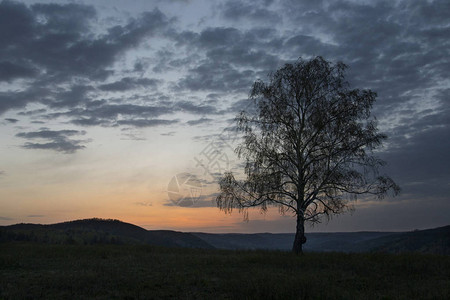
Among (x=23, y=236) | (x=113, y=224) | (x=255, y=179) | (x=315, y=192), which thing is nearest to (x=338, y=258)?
(x=315, y=192)

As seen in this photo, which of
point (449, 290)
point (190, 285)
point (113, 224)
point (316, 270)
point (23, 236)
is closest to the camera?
point (449, 290)

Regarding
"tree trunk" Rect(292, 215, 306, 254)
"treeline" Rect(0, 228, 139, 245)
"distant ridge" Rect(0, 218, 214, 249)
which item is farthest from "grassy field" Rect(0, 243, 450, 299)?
"distant ridge" Rect(0, 218, 214, 249)

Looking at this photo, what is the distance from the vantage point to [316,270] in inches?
761

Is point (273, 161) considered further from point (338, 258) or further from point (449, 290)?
point (449, 290)

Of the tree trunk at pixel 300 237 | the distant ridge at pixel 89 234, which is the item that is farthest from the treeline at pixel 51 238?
the tree trunk at pixel 300 237

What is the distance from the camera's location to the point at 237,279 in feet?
51.0

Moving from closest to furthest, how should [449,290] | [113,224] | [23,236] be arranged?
[449,290] < [23,236] < [113,224]

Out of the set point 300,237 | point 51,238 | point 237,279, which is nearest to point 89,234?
point 51,238

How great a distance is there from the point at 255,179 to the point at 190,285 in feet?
43.9

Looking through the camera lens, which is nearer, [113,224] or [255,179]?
[255,179]

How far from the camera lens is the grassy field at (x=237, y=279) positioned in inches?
496

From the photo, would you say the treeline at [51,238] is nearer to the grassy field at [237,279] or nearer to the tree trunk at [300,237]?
the grassy field at [237,279]

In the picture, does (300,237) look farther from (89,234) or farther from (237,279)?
(89,234)

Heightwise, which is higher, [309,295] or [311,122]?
[311,122]
